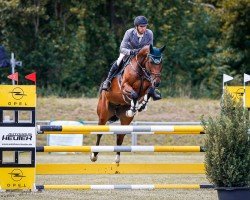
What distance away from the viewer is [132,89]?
13922 millimetres

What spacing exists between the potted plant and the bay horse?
13.8 ft

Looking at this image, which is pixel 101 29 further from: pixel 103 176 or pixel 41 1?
pixel 103 176

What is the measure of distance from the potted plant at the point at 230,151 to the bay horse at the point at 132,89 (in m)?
4.20

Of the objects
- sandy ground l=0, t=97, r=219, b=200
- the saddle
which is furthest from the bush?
the saddle

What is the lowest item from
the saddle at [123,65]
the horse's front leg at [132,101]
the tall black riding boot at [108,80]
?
the horse's front leg at [132,101]

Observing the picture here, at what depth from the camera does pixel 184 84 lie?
3522cm

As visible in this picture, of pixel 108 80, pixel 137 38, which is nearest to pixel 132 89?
pixel 108 80

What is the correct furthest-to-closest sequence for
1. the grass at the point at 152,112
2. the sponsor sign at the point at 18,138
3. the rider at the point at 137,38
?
the grass at the point at 152,112, the rider at the point at 137,38, the sponsor sign at the point at 18,138

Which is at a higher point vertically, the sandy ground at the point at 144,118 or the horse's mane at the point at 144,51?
the horse's mane at the point at 144,51

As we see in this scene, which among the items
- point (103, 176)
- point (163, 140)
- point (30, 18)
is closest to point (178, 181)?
point (103, 176)

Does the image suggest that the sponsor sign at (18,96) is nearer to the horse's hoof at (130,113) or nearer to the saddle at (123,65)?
the horse's hoof at (130,113)

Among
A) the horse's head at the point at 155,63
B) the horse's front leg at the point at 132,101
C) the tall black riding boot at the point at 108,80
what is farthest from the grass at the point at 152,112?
the horse's head at the point at 155,63

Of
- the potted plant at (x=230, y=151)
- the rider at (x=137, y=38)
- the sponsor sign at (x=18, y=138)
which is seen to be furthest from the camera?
the rider at (x=137, y=38)

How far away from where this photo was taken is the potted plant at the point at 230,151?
8992 millimetres
